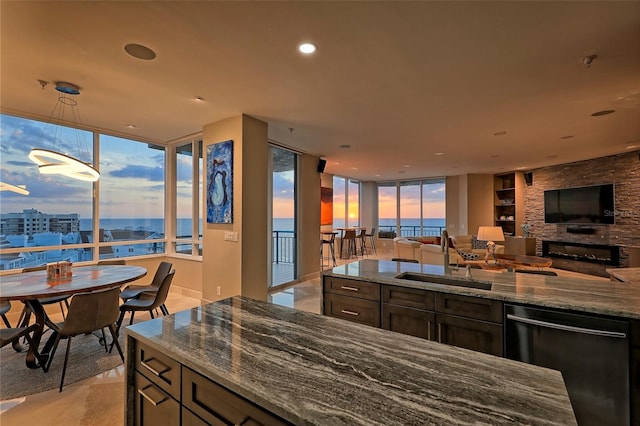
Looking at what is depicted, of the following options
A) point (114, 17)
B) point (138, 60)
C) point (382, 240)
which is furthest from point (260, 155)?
point (382, 240)

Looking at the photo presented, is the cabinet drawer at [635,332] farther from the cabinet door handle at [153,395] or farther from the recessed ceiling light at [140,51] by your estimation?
the recessed ceiling light at [140,51]

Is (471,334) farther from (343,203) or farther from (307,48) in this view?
(343,203)

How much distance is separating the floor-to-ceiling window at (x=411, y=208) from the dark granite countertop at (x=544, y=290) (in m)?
8.35

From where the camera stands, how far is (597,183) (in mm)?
7004

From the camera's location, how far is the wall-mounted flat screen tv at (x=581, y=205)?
6.80 metres

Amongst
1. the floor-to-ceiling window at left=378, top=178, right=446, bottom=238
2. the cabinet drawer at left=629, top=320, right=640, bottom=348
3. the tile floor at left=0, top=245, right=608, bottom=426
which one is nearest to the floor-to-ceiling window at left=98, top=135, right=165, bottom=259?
the tile floor at left=0, top=245, right=608, bottom=426

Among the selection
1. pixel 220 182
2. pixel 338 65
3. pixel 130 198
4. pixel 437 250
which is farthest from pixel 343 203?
pixel 338 65

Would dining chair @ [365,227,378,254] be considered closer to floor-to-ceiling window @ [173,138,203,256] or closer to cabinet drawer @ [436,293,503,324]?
floor-to-ceiling window @ [173,138,203,256]

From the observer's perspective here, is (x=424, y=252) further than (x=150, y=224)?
Yes

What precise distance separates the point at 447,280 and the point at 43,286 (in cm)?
370

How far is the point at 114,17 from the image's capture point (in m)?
2.02

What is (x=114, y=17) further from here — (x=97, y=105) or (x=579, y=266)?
(x=579, y=266)

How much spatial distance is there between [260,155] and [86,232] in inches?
120

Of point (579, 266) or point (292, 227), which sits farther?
point (579, 266)
